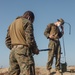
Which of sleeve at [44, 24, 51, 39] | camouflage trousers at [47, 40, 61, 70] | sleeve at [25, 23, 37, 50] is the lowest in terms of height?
camouflage trousers at [47, 40, 61, 70]

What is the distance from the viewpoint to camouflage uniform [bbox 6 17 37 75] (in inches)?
297

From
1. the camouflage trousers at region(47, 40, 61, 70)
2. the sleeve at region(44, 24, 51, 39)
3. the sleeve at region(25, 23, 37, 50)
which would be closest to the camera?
the sleeve at region(25, 23, 37, 50)

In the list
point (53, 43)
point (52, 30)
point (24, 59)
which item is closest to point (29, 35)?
point (24, 59)

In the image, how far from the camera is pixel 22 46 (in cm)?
763

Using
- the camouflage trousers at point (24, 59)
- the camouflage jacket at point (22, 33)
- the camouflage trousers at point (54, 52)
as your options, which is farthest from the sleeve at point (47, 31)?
the camouflage trousers at point (24, 59)

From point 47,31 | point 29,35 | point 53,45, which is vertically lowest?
point 53,45

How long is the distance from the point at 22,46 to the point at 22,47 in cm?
2

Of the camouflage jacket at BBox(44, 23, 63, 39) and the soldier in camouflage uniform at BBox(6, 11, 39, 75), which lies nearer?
the soldier in camouflage uniform at BBox(6, 11, 39, 75)

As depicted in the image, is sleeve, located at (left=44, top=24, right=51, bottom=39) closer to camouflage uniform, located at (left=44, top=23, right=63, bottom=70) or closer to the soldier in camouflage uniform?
camouflage uniform, located at (left=44, top=23, right=63, bottom=70)

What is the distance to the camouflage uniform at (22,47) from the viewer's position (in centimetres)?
755

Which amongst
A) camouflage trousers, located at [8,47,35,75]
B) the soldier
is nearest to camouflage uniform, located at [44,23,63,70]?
the soldier

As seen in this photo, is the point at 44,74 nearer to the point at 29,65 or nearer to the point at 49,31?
the point at 49,31

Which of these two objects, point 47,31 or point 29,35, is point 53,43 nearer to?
point 47,31

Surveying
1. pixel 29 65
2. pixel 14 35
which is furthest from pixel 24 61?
pixel 14 35
